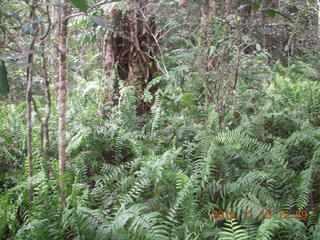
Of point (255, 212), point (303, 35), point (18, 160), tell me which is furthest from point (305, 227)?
point (303, 35)

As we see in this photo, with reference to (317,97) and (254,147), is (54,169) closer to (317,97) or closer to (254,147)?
(254,147)

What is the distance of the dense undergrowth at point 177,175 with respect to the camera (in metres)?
2.37

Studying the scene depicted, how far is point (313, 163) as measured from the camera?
2.79 metres

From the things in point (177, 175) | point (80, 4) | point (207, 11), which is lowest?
point (177, 175)

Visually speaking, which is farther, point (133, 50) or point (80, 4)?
point (133, 50)

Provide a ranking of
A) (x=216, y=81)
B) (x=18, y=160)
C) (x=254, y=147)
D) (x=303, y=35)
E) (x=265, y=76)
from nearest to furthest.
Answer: (x=254, y=147) < (x=18, y=160) < (x=216, y=81) < (x=265, y=76) < (x=303, y=35)

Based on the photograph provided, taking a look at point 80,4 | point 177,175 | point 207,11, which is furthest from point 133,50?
point 80,4

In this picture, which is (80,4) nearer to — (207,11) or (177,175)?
(177,175)

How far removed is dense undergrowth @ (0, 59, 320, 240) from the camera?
2373 millimetres

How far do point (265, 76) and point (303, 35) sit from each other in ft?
6.39

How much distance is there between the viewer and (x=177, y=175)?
2689 millimetres

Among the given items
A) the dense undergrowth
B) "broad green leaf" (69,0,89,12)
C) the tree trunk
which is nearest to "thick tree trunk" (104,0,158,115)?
the dense undergrowth

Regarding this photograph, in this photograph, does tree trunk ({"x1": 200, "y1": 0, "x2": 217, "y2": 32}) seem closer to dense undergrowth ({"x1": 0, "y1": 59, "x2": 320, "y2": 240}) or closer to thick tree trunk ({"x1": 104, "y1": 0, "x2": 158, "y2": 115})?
thick tree trunk ({"x1": 104, "y1": 0, "x2": 158, "y2": 115})

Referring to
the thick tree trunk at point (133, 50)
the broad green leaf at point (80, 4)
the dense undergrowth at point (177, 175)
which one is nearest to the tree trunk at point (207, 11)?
A: the thick tree trunk at point (133, 50)
